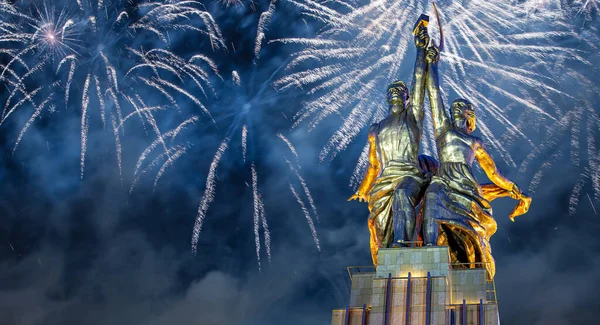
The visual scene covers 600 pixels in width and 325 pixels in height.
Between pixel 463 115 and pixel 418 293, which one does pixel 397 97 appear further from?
pixel 418 293

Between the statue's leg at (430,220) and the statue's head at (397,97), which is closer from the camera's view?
the statue's leg at (430,220)

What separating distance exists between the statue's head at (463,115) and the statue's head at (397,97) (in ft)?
5.81

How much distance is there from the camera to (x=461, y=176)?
2531cm

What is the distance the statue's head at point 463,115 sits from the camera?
2675 cm

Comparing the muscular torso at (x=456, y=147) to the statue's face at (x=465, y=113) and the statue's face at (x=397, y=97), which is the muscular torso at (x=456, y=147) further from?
the statue's face at (x=397, y=97)

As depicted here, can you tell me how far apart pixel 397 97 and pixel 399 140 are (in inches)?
76.8

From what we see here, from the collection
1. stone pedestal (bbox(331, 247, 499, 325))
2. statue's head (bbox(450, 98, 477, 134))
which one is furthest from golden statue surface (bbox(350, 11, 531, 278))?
stone pedestal (bbox(331, 247, 499, 325))

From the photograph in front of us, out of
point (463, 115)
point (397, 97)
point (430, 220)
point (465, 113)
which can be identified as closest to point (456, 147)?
point (463, 115)

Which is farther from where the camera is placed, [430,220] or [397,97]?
[397,97]

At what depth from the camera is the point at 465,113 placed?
2694 centimetres

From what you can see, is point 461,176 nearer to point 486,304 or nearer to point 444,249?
point 444,249

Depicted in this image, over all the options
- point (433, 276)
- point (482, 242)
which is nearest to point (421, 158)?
point (482, 242)

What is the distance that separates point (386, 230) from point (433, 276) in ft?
9.89

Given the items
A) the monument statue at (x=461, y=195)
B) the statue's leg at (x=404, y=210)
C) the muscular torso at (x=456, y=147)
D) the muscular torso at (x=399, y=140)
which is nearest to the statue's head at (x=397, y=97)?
the muscular torso at (x=399, y=140)
